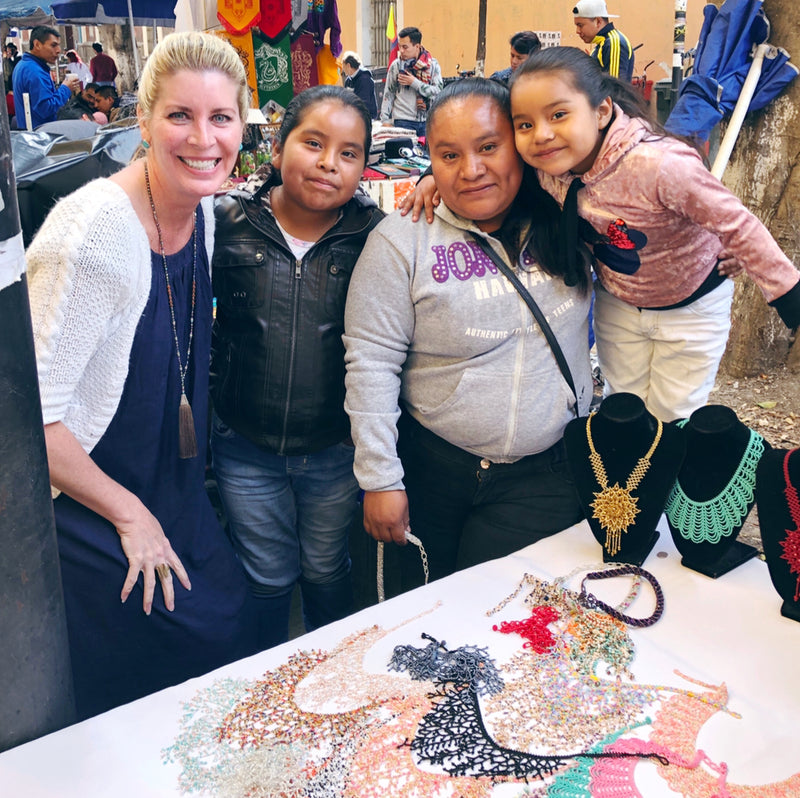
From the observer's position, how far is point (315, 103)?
1969mm

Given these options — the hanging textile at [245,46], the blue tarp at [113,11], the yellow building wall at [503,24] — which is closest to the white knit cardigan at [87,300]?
the hanging textile at [245,46]

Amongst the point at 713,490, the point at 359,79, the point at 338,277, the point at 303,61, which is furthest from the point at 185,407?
the point at 359,79

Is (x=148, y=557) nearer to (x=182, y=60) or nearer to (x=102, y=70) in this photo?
(x=182, y=60)

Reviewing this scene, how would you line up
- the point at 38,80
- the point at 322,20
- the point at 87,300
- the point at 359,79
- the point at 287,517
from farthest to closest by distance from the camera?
the point at 359,79
the point at 38,80
the point at 322,20
the point at 287,517
the point at 87,300

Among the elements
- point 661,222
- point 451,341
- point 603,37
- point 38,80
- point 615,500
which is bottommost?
point 615,500

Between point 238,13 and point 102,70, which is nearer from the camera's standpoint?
point 238,13

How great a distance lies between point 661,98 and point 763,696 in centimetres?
1271

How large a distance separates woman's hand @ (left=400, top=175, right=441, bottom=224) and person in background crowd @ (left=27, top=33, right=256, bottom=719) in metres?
0.43

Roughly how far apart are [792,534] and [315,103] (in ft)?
4.64

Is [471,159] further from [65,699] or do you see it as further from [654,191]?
[65,699]

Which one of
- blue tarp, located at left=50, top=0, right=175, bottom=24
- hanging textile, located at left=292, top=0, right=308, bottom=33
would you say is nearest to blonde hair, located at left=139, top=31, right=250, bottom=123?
hanging textile, located at left=292, top=0, right=308, bottom=33

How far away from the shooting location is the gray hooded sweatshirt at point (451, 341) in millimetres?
1915

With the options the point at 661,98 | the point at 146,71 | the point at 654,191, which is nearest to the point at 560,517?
the point at 654,191

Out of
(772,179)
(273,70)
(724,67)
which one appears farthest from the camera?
(273,70)
